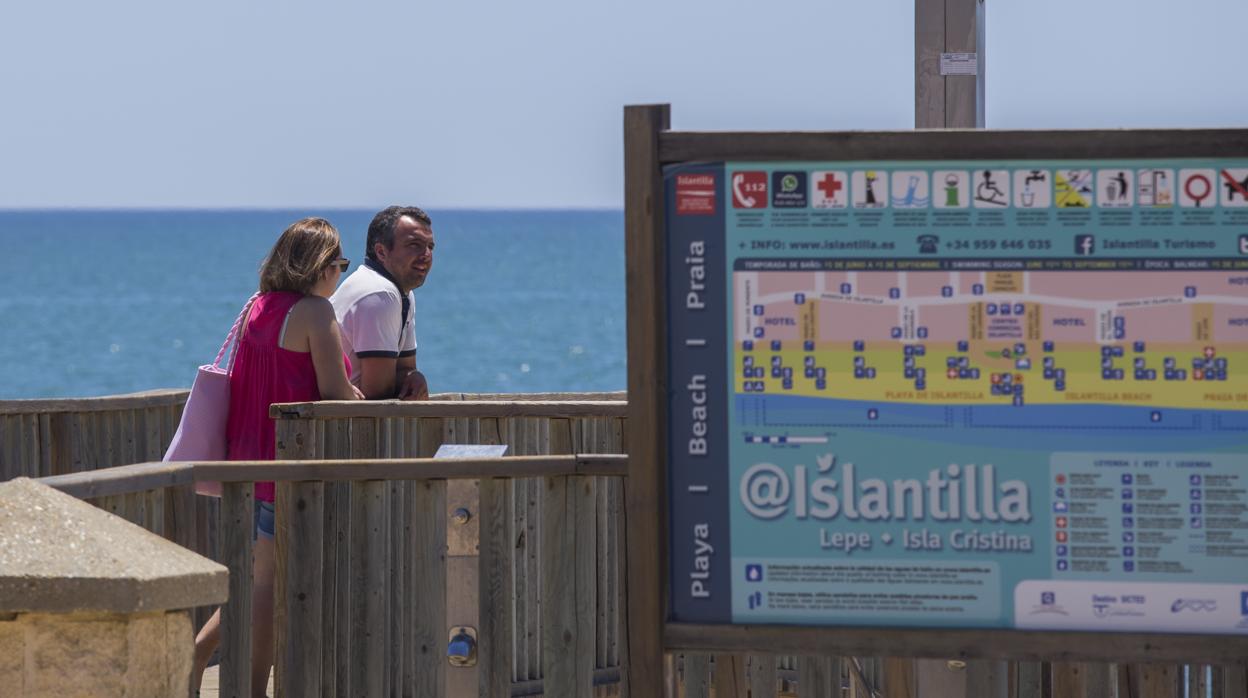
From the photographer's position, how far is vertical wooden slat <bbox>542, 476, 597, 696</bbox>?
19.9ft

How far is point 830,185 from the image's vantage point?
505 centimetres

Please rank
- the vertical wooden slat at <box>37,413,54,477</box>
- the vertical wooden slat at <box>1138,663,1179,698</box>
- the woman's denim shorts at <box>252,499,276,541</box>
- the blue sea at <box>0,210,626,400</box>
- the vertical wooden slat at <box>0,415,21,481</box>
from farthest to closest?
the blue sea at <box>0,210,626,400</box> < the vertical wooden slat at <box>37,413,54,477</box> < the vertical wooden slat at <box>0,415,21,481</box> < the woman's denim shorts at <box>252,499,276,541</box> < the vertical wooden slat at <box>1138,663,1179,698</box>

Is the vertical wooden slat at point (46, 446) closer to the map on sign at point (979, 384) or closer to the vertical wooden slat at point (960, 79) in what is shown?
the vertical wooden slat at point (960, 79)

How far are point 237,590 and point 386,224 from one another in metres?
2.67

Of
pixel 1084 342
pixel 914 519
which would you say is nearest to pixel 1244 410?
pixel 1084 342

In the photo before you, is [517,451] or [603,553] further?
[517,451]

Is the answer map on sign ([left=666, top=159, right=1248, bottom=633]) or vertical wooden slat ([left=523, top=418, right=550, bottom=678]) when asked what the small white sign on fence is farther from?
map on sign ([left=666, top=159, right=1248, bottom=633])

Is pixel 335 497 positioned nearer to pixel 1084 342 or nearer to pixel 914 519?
pixel 914 519

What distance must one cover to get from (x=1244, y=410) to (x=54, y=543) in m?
2.84

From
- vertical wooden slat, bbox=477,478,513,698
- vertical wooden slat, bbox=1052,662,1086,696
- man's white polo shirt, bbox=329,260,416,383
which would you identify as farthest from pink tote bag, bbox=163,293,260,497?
vertical wooden slat, bbox=1052,662,1086,696

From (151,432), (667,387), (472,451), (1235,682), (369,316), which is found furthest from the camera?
(151,432)

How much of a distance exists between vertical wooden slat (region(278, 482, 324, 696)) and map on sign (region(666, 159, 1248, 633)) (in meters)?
1.55

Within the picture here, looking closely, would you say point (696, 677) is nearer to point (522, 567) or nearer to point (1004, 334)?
point (522, 567)

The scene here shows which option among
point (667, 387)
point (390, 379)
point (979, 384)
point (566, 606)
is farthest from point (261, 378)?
point (979, 384)
